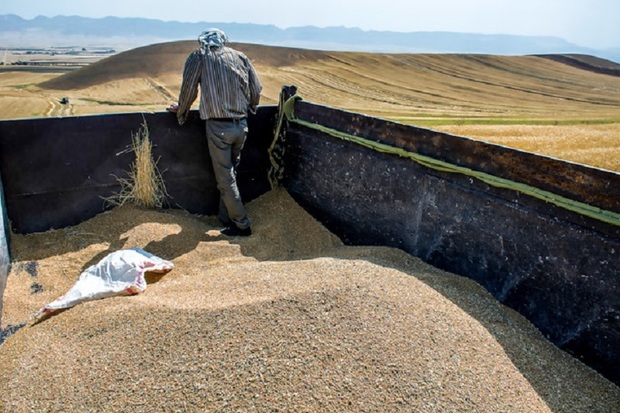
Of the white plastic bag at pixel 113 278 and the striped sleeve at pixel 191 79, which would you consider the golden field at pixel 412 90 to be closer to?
the striped sleeve at pixel 191 79

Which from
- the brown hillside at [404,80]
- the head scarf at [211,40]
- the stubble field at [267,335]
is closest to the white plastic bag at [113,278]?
the stubble field at [267,335]

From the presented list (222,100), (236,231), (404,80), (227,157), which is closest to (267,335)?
(236,231)

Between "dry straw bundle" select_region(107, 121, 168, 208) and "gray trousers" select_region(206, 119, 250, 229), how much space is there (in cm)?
45

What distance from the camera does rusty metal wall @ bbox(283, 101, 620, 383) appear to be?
2055mm

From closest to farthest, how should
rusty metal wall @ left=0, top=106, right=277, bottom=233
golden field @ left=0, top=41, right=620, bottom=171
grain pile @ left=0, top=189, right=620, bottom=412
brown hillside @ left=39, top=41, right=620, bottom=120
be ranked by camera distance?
grain pile @ left=0, top=189, right=620, bottom=412, rusty metal wall @ left=0, top=106, right=277, bottom=233, golden field @ left=0, top=41, right=620, bottom=171, brown hillside @ left=39, top=41, right=620, bottom=120

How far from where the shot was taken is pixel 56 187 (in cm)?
340

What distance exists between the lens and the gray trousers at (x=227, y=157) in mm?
3504

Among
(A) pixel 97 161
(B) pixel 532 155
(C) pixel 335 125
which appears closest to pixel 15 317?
(A) pixel 97 161

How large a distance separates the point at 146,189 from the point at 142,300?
4.57 ft

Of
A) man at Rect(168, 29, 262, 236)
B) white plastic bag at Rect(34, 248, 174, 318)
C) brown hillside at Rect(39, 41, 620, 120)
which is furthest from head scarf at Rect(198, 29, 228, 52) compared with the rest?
brown hillside at Rect(39, 41, 620, 120)

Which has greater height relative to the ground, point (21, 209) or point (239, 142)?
point (239, 142)

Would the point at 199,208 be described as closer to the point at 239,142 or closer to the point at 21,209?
the point at 239,142

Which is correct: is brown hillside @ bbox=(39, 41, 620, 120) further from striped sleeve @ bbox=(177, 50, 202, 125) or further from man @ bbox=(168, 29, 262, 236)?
striped sleeve @ bbox=(177, 50, 202, 125)

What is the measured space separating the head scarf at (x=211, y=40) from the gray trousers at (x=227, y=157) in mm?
520
